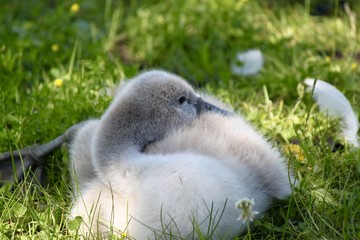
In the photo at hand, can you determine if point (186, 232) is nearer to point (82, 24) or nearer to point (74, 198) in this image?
point (74, 198)

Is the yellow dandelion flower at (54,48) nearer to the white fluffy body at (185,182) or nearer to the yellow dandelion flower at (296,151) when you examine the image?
the white fluffy body at (185,182)

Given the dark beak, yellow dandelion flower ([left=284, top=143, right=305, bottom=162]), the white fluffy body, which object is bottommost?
yellow dandelion flower ([left=284, top=143, right=305, bottom=162])

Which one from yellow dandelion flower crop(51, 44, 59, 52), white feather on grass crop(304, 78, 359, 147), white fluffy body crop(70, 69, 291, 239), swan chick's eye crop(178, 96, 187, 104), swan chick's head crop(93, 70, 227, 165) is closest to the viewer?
Answer: white fluffy body crop(70, 69, 291, 239)

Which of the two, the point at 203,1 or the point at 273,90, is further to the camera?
the point at 203,1

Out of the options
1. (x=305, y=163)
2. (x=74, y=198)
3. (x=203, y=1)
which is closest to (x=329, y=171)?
(x=305, y=163)

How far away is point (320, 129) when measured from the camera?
3984mm

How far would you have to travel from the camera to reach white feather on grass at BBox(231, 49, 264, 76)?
5.14 m

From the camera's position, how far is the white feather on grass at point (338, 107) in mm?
4008

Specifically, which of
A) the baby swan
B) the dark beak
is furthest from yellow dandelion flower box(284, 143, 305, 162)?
the baby swan

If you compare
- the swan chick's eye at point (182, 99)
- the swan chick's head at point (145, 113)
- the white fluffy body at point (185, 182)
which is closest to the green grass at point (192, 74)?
the white fluffy body at point (185, 182)

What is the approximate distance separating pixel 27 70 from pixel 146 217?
97.9 inches

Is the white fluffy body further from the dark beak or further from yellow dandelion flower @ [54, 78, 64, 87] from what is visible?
yellow dandelion flower @ [54, 78, 64, 87]

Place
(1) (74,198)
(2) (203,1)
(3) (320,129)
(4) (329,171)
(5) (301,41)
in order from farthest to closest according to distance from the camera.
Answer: (2) (203,1)
(5) (301,41)
(3) (320,129)
(4) (329,171)
(1) (74,198)

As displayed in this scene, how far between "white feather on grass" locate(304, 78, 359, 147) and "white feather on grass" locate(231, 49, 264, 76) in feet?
3.12
